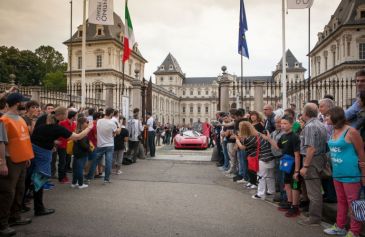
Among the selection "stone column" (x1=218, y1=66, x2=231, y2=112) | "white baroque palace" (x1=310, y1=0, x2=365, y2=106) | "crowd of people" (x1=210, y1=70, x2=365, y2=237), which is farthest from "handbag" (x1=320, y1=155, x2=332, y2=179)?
"white baroque palace" (x1=310, y1=0, x2=365, y2=106)

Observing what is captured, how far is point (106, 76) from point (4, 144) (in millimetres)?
53559

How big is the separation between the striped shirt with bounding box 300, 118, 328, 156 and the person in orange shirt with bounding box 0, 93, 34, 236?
181 inches

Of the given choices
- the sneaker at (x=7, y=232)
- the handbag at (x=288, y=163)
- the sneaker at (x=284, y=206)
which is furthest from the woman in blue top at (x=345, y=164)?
the sneaker at (x=7, y=232)

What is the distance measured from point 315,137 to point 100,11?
448 inches

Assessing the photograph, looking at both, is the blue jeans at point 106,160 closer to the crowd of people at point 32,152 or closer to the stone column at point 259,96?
the crowd of people at point 32,152

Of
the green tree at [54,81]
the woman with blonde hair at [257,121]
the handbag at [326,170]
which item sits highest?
the green tree at [54,81]

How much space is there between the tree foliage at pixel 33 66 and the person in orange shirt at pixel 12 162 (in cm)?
5526

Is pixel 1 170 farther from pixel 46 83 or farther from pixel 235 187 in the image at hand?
pixel 46 83

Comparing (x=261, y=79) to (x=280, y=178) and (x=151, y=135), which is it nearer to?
(x=151, y=135)

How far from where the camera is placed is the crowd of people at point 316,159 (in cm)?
449

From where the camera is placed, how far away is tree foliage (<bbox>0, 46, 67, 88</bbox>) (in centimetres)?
5826

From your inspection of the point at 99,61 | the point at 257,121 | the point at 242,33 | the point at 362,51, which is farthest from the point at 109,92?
the point at 99,61

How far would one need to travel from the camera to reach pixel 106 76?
2222 inches

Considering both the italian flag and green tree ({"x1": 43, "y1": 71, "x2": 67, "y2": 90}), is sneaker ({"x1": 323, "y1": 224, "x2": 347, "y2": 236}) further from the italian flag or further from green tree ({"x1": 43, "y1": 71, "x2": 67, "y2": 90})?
green tree ({"x1": 43, "y1": 71, "x2": 67, "y2": 90})
